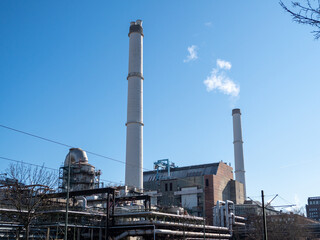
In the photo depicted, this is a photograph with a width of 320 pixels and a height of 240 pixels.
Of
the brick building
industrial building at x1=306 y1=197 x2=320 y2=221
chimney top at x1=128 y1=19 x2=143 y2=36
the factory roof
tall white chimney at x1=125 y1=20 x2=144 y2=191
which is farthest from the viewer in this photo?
industrial building at x1=306 y1=197 x2=320 y2=221

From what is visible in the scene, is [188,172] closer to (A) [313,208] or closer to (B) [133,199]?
(B) [133,199]

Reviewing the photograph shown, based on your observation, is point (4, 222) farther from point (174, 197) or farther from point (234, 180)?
point (234, 180)

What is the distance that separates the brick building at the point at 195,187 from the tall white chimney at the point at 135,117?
1412cm

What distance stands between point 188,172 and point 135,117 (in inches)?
1304

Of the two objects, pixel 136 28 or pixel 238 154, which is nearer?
pixel 136 28

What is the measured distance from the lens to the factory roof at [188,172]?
88787 mm

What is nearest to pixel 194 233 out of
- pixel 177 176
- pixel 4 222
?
pixel 4 222

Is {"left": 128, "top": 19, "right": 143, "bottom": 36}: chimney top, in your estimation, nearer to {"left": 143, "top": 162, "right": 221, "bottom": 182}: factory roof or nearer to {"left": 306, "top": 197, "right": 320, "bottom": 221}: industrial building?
{"left": 143, "top": 162, "right": 221, "bottom": 182}: factory roof

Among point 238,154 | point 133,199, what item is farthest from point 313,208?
point 133,199

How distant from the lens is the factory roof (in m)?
88.8

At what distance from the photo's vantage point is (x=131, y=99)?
A: 65.4 meters

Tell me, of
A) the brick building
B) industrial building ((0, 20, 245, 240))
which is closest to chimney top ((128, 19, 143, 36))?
industrial building ((0, 20, 245, 240))

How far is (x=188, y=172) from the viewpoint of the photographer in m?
92.4

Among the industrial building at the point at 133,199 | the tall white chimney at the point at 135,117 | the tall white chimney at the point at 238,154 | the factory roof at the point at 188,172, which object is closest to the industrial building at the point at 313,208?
the tall white chimney at the point at 238,154
